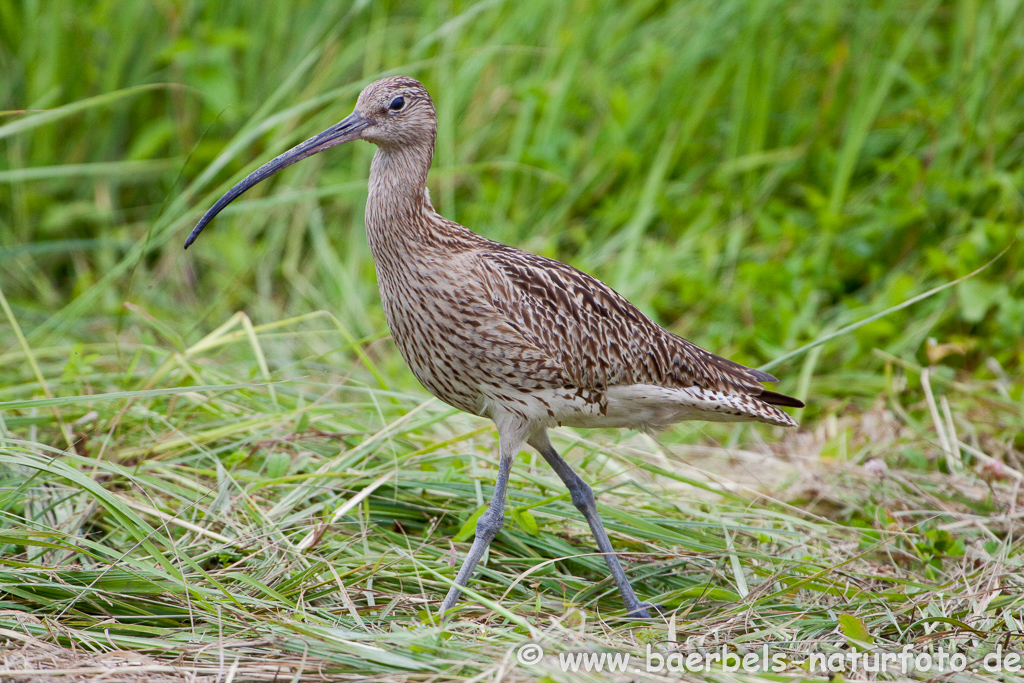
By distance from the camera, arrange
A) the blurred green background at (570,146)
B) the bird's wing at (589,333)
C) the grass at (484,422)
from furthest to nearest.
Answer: the blurred green background at (570,146)
the bird's wing at (589,333)
the grass at (484,422)

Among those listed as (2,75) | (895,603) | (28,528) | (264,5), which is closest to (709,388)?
(895,603)

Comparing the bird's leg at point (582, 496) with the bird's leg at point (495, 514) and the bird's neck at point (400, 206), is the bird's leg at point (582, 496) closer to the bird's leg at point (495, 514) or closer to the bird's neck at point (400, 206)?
the bird's leg at point (495, 514)

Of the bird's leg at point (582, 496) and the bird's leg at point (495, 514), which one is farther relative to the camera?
the bird's leg at point (582, 496)

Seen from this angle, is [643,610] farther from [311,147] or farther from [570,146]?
[570,146]

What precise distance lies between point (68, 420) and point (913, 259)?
5257mm

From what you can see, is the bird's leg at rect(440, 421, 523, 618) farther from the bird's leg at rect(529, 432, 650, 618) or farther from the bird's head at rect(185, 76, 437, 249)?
the bird's head at rect(185, 76, 437, 249)

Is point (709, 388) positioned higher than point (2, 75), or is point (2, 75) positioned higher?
point (2, 75)

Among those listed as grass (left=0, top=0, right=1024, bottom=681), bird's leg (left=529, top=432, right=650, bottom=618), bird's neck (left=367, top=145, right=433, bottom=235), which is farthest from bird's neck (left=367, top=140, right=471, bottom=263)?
bird's leg (left=529, top=432, right=650, bottom=618)

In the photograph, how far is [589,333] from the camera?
4062mm

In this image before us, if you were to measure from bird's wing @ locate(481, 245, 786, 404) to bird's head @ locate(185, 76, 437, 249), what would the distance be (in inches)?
24.4

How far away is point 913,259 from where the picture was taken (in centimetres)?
662

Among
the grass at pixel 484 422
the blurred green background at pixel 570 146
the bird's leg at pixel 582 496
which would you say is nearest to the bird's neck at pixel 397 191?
the grass at pixel 484 422

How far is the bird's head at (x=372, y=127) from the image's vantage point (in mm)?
3850

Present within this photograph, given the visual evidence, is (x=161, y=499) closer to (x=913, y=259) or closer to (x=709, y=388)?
(x=709, y=388)
